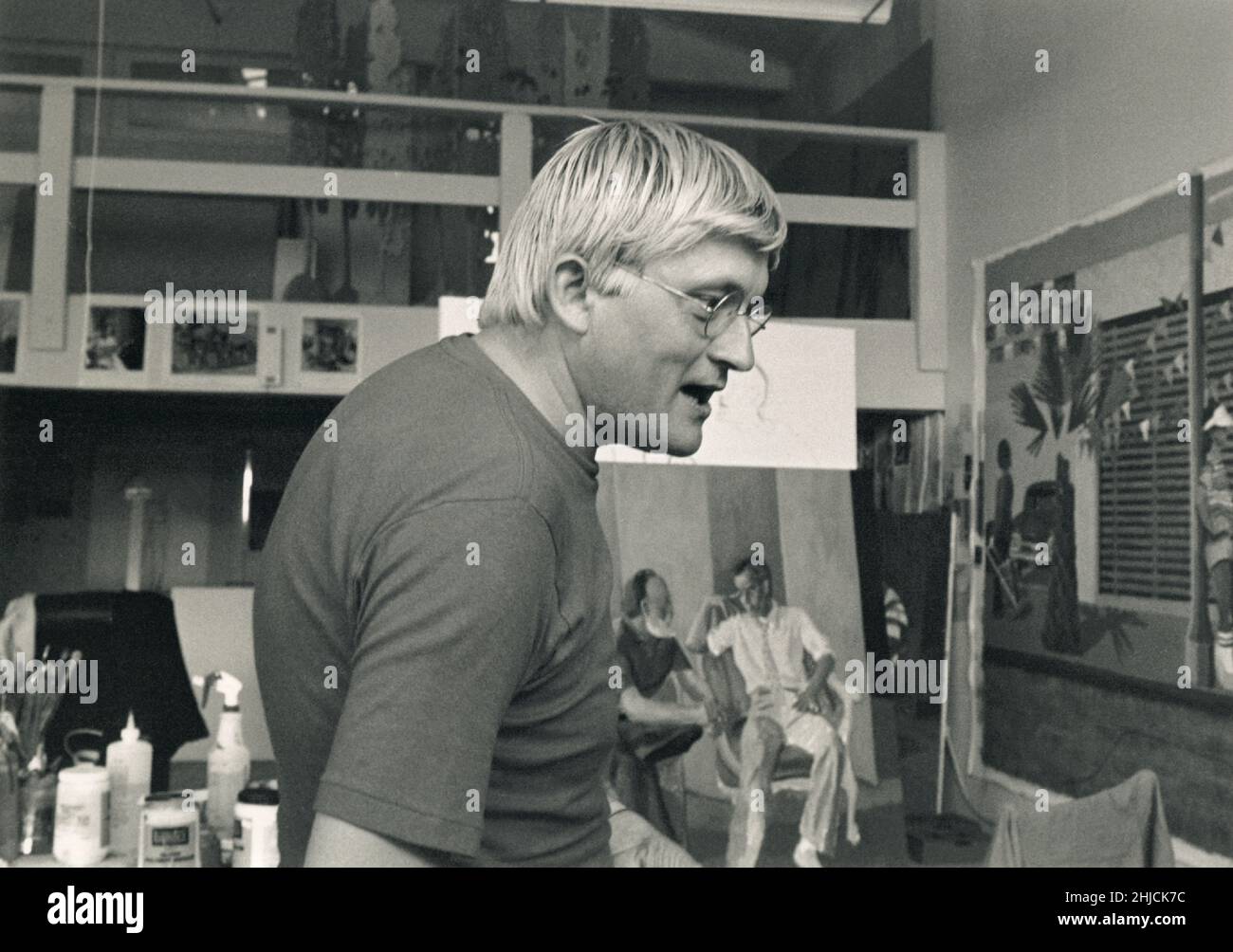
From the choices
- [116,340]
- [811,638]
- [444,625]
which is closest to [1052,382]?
[811,638]

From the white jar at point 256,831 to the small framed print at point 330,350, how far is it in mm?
653

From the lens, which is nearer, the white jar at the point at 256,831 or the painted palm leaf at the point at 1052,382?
the white jar at the point at 256,831

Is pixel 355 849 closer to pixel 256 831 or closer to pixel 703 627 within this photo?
pixel 256 831

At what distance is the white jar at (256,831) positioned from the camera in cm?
164

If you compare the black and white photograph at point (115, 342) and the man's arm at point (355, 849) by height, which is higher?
the black and white photograph at point (115, 342)

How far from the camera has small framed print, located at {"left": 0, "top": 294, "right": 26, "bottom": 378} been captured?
5.95 feet

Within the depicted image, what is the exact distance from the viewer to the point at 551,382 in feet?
2.61

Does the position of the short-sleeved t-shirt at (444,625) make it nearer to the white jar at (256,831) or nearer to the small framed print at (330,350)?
the white jar at (256,831)

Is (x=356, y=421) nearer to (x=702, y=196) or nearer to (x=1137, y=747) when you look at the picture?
(x=702, y=196)

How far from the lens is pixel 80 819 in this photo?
167 centimetres

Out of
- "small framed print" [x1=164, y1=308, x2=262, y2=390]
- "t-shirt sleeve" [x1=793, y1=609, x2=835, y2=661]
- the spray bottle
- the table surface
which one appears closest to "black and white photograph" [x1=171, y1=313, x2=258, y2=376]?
"small framed print" [x1=164, y1=308, x2=262, y2=390]

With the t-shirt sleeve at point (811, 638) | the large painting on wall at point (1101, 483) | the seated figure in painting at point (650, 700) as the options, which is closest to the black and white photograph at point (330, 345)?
the seated figure in painting at point (650, 700)

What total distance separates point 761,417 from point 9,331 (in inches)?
48.5
